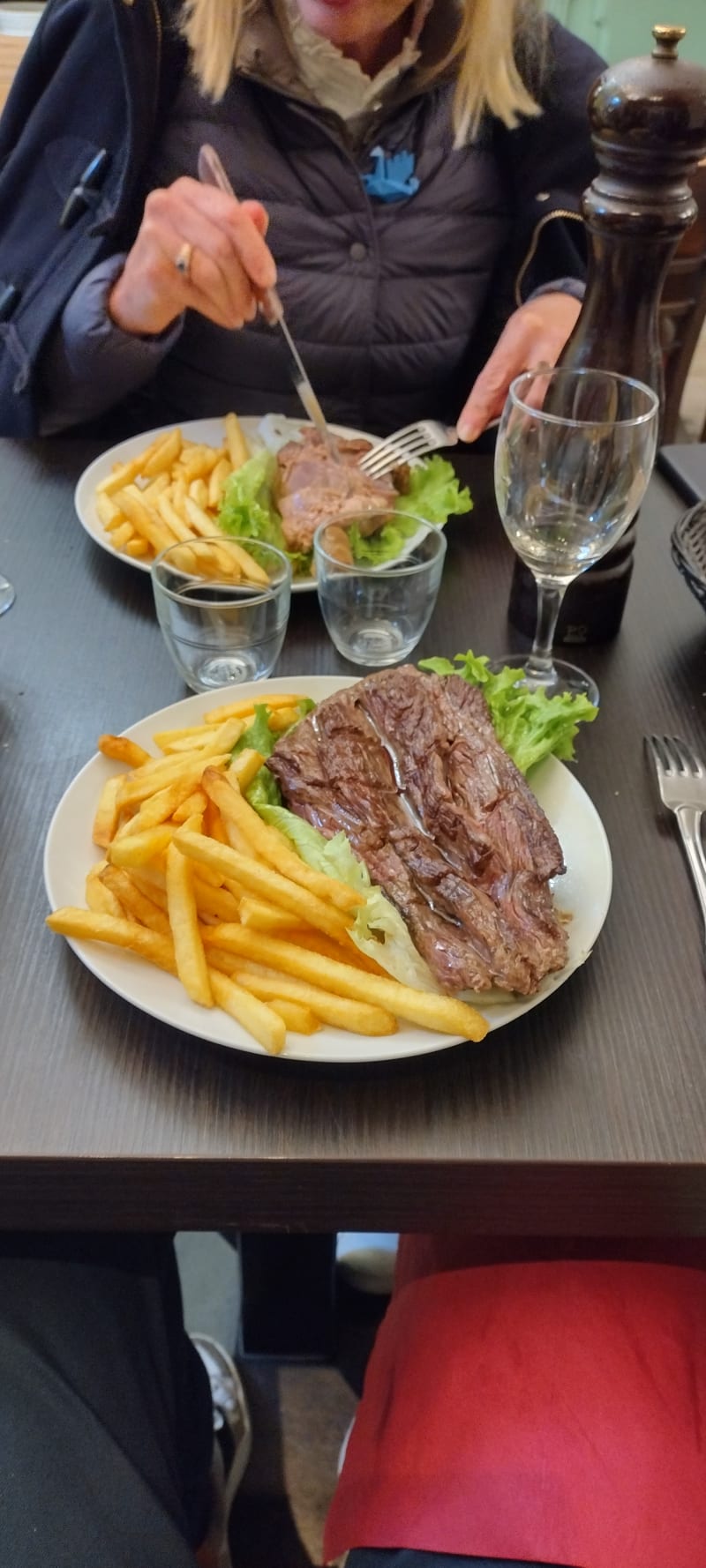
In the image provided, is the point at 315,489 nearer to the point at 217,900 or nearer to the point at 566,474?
the point at 566,474

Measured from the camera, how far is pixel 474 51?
4.91 ft

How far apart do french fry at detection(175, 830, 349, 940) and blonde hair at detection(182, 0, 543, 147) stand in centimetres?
125

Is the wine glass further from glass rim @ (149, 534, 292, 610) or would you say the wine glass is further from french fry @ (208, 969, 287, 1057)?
french fry @ (208, 969, 287, 1057)

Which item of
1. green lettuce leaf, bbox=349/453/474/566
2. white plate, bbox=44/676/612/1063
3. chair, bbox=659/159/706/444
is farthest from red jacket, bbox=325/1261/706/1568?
chair, bbox=659/159/706/444

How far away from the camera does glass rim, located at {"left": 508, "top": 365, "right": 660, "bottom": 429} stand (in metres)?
0.89

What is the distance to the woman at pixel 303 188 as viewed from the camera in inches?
55.7

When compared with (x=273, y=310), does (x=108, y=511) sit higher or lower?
lower

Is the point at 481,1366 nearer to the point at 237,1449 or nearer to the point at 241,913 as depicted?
the point at 241,913

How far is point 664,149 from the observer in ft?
2.94

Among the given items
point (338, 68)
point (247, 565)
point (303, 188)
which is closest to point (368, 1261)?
point (247, 565)

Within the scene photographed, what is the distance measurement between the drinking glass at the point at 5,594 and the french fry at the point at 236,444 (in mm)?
340

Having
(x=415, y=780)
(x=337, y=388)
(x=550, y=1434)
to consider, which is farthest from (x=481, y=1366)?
(x=337, y=388)

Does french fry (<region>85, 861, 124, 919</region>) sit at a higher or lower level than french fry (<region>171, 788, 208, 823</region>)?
lower

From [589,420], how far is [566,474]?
A: 119mm
